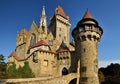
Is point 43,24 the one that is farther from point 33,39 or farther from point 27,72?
point 27,72

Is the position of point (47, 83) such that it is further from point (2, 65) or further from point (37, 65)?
point (2, 65)

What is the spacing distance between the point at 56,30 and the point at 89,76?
2733 cm

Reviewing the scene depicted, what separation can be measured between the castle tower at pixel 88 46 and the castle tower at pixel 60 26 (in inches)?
806

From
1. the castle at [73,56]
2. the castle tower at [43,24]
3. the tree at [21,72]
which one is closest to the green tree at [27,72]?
the tree at [21,72]

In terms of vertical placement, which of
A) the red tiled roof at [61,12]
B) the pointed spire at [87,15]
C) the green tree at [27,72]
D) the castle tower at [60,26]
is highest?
the red tiled roof at [61,12]

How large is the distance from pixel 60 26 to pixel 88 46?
87.3 feet

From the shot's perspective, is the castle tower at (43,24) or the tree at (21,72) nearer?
the tree at (21,72)

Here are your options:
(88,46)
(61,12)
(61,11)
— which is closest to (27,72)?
(88,46)

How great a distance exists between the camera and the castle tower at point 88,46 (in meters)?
36.8

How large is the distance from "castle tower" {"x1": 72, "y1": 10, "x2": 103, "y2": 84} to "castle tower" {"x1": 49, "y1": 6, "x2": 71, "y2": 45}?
2047cm

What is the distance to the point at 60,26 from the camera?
6369 cm

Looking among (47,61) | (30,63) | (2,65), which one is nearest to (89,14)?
(47,61)

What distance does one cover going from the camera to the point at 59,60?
43.8 meters

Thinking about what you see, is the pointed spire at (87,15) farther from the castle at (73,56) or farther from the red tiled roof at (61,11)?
the red tiled roof at (61,11)
